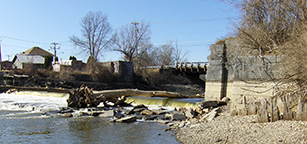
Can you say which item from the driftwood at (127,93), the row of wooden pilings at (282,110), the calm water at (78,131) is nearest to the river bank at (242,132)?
the row of wooden pilings at (282,110)

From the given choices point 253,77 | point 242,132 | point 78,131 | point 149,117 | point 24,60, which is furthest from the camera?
point 24,60

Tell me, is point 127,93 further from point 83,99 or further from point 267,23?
point 267,23

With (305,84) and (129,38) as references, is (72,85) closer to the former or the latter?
(129,38)

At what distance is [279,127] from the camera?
6.37 metres

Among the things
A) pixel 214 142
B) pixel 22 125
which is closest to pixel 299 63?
pixel 214 142

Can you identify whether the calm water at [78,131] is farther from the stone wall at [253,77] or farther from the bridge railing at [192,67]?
the bridge railing at [192,67]

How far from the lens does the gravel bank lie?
19.3 feet

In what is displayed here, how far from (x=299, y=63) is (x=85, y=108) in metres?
11.5

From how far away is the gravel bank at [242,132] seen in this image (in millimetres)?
5891

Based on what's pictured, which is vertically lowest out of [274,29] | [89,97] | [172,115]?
[172,115]

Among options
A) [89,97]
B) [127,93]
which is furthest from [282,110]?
[127,93]

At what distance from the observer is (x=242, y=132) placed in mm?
6746

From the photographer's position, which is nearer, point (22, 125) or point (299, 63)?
point (299, 63)

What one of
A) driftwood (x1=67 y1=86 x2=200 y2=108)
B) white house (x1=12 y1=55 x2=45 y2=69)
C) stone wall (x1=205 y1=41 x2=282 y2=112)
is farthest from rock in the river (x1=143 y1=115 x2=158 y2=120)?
white house (x1=12 y1=55 x2=45 y2=69)
